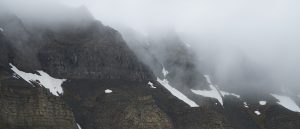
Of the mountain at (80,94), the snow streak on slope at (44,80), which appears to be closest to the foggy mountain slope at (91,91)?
the mountain at (80,94)

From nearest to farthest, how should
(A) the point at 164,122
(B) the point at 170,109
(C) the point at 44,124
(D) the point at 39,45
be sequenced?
(C) the point at 44,124
(A) the point at 164,122
(B) the point at 170,109
(D) the point at 39,45

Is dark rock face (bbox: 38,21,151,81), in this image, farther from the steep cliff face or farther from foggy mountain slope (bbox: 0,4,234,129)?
the steep cliff face

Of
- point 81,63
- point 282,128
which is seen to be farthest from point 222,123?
point 81,63

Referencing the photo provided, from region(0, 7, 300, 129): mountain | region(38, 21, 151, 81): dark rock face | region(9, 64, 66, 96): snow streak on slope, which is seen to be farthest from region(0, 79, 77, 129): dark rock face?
region(38, 21, 151, 81): dark rock face

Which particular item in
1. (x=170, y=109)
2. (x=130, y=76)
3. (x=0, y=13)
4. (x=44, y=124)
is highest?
(x=0, y=13)

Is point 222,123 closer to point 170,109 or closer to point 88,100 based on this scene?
point 170,109

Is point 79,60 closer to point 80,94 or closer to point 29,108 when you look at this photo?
point 80,94

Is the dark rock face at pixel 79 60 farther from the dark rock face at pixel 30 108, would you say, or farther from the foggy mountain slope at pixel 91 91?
the dark rock face at pixel 30 108

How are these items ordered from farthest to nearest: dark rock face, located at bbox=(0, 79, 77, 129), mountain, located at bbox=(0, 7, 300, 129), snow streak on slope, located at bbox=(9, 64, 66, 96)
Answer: snow streak on slope, located at bbox=(9, 64, 66, 96) → mountain, located at bbox=(0, 7, 300, 129) → dark rock face, located at bbox=(0, 79, 77, 129)
